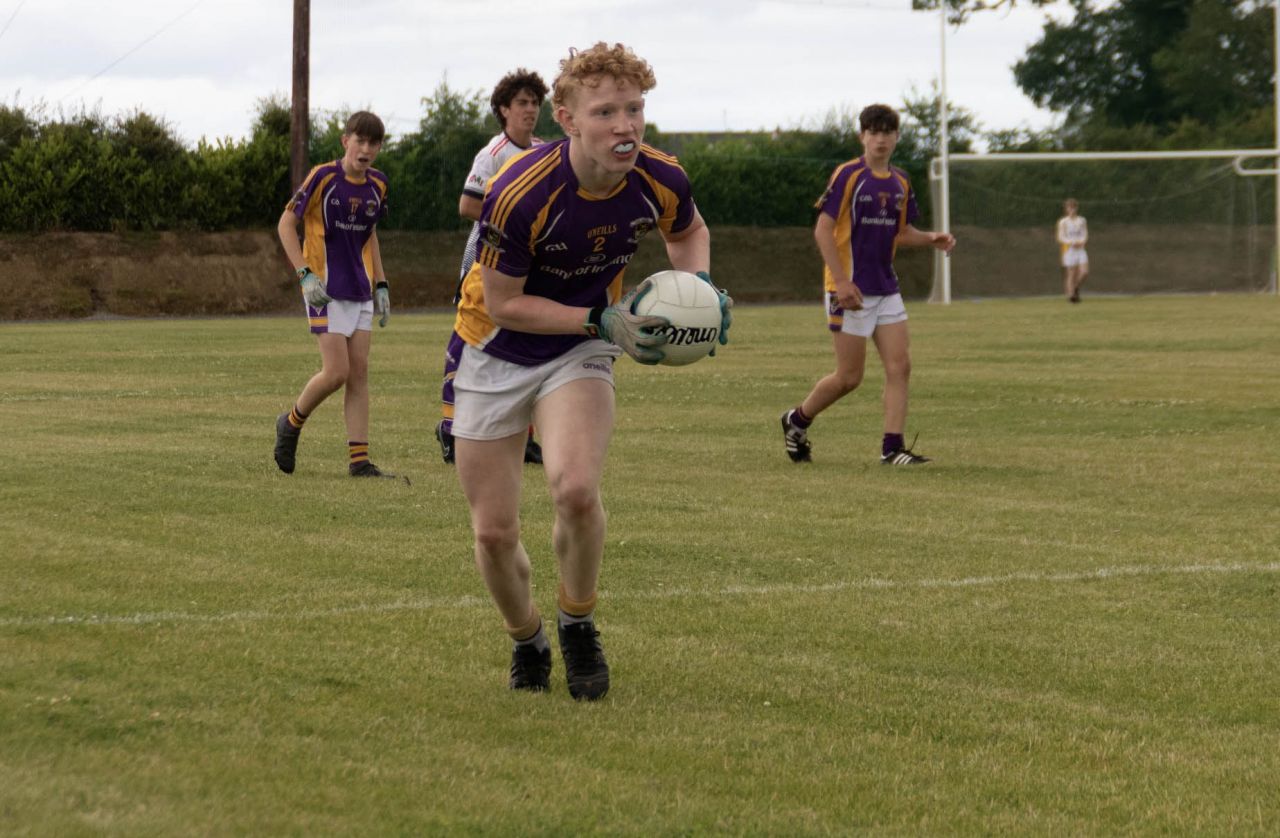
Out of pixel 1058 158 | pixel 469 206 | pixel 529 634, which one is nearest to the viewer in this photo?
pixel 529 634

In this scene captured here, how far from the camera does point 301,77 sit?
1389 inches

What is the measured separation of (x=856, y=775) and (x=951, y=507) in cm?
498

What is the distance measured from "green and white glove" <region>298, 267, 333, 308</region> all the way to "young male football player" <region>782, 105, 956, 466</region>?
3002 millimetres

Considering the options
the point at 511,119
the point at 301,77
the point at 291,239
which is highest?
the point at 301,77

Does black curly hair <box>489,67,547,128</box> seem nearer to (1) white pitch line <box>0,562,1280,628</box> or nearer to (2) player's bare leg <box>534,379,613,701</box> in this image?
→ (1) white pitch line <box>0,562,1280,628</box>

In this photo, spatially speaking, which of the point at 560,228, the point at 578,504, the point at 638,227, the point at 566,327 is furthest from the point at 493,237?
the point at 578,504

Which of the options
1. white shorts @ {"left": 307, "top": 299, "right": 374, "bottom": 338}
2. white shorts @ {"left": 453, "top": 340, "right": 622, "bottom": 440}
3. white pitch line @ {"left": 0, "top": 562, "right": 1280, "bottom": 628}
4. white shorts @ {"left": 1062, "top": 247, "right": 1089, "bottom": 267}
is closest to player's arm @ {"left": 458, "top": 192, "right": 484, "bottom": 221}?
white shorts @ {"left": 307, "top": 299, "right": 374, "bottom": 338}

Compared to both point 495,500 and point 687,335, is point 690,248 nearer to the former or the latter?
point 687,335

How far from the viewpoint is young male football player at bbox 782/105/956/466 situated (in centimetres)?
1147

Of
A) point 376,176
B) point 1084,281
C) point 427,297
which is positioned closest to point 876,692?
point 376,176

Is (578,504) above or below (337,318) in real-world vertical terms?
below

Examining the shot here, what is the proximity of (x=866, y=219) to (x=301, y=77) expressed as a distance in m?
25.6

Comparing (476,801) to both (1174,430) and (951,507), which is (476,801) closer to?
(951,507)

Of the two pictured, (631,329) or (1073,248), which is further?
(1073,248)
